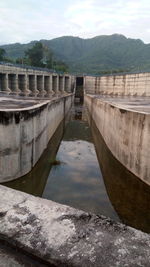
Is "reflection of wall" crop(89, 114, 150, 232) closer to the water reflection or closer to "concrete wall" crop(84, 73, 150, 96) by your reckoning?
the water reflection

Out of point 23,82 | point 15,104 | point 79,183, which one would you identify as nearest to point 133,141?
point 79,183

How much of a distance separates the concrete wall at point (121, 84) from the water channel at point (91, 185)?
35557mm

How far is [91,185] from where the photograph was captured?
910 cm

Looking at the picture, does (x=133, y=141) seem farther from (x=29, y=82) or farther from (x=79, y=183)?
(x=29, y=82)

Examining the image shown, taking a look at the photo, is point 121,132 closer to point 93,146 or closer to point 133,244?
point 93,146

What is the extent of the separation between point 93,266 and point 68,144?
48.3ft

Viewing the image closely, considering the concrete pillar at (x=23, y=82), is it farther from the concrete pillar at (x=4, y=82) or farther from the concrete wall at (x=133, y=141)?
the concrete wall at (x=133, y=141)

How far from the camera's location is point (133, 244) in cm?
155

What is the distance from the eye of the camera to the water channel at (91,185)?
7.18 m

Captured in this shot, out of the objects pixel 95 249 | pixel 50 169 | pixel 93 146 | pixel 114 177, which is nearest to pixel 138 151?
pixel 114 177

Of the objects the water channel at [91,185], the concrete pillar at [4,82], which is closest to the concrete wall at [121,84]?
the concrete pillar at [4,82]

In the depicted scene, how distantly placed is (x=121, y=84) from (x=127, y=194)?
49756 millimetres

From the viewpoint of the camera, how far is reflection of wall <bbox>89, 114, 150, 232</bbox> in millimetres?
6660

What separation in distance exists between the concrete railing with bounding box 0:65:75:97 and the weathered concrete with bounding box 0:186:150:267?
3062cm
